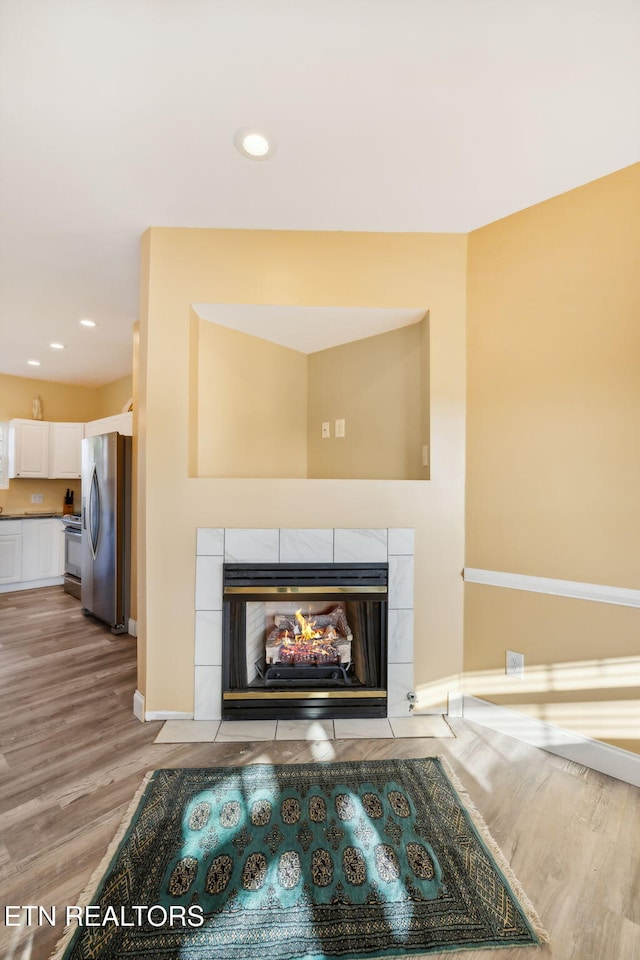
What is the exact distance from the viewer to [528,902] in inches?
44.6

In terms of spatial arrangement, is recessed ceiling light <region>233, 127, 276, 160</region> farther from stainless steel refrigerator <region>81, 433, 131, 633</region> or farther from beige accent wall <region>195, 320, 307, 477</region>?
stainless steel refrigerator <region>81, 433, 131, 633</region>

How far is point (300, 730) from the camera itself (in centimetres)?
193

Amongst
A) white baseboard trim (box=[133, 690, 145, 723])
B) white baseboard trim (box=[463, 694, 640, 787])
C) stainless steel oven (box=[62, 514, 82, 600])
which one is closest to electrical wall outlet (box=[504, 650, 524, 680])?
white baseboard trim (box=[463, 694, 640, 787])

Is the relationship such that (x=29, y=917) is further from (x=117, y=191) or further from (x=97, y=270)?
(x=97, y=270)

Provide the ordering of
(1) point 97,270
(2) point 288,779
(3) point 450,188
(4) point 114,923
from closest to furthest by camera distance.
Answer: (4) point 114,923 → (2) point 288,779 → (3) point 450,188 → (1) point 97,270

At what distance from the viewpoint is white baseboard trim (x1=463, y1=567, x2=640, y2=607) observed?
1.64 m

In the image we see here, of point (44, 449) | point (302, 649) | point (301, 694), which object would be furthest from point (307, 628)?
point (44, 449)

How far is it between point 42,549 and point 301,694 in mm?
4359

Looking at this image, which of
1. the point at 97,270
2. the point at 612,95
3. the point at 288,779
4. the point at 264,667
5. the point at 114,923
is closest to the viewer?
the point at 114,923

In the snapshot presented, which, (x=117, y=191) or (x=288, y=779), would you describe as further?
(x=117, y=191)

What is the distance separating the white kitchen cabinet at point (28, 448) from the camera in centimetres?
478

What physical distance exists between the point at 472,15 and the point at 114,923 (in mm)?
2832

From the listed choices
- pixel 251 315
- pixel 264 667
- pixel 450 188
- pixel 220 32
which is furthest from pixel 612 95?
pixel 264 667

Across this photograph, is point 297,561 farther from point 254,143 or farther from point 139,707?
point 254,143
